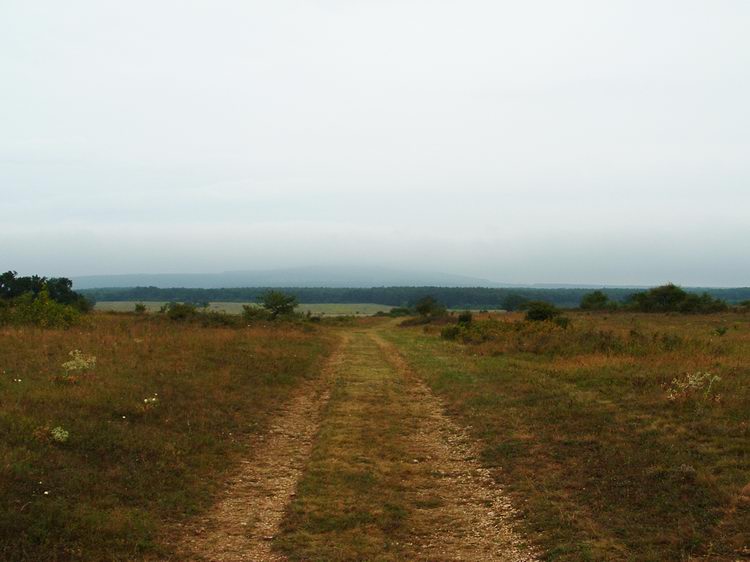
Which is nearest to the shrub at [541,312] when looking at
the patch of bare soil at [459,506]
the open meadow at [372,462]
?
the open meadow at [372,462]

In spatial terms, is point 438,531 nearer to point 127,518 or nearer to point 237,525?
point 237,525

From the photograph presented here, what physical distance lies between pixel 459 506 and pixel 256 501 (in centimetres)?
270

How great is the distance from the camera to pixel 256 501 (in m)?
7.61

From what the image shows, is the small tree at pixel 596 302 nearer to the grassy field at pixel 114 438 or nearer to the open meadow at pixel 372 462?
the open meadow at pixel 372 462

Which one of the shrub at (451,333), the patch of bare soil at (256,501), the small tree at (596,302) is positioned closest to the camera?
the patch of bare soil at (256,501)

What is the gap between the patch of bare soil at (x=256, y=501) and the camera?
6.12 metres

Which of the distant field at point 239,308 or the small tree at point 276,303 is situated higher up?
the small tree at point 276,303

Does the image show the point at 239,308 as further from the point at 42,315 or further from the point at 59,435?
the point at 59,435

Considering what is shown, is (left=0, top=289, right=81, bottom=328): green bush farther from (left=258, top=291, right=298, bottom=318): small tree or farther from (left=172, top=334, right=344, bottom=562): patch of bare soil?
(left=258, top=291, right=298, bottom=318): small tree

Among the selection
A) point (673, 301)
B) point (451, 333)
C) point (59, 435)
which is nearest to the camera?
point (59, 435)

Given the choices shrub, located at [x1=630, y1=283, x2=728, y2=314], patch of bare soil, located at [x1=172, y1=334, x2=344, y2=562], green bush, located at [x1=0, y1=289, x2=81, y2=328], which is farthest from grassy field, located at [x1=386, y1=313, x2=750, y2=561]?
shrub, located at [x1=630, y1=283, x2=728, y2=314]

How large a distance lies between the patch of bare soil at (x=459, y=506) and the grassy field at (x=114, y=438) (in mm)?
2936

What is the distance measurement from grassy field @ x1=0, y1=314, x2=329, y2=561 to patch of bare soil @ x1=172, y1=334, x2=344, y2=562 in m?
0.30

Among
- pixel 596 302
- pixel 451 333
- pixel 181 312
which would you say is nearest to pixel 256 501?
pixel 451 333
